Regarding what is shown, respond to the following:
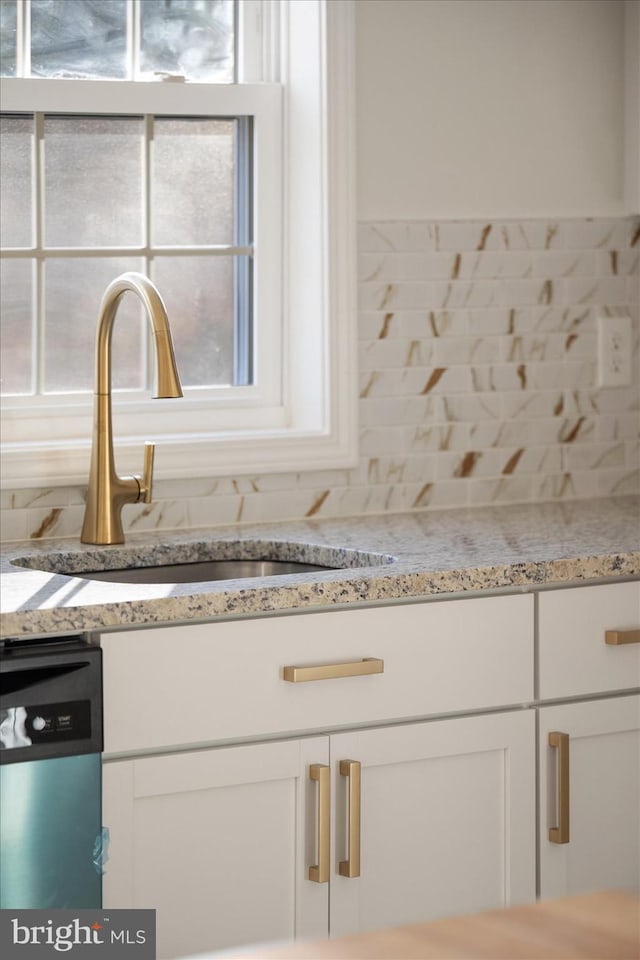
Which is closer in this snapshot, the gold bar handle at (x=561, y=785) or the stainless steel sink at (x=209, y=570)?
the gold bar handle at (x=561, y=785)

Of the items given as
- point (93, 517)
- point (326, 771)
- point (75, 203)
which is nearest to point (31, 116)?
point (75, 203)

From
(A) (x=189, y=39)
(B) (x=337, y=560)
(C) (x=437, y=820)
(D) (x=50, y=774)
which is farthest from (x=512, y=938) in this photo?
(A) (x=189, y=39)

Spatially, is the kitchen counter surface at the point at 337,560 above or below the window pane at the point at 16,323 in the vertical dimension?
below

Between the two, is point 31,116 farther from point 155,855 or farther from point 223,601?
point 155,855

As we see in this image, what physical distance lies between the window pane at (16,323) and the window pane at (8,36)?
36 centimetres

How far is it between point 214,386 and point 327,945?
193 cm

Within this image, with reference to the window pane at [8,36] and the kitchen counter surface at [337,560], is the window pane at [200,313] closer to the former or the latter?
the kitchen counter surface at [337,560]

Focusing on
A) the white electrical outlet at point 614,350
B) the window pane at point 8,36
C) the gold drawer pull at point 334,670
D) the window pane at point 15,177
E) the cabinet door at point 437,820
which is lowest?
the cabinet door at point 437,820

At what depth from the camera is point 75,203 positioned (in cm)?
252

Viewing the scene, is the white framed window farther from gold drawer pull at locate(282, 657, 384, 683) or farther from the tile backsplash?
gold drawer pull at locate(282, 657, 384, 683)

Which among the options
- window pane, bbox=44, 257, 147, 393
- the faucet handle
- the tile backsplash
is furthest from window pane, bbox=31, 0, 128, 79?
the faucet handle

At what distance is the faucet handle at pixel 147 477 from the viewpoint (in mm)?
2309

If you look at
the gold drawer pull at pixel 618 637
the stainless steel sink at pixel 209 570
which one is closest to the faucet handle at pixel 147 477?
the stainless steel sink at pixel 209 570

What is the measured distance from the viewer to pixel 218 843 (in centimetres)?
189
